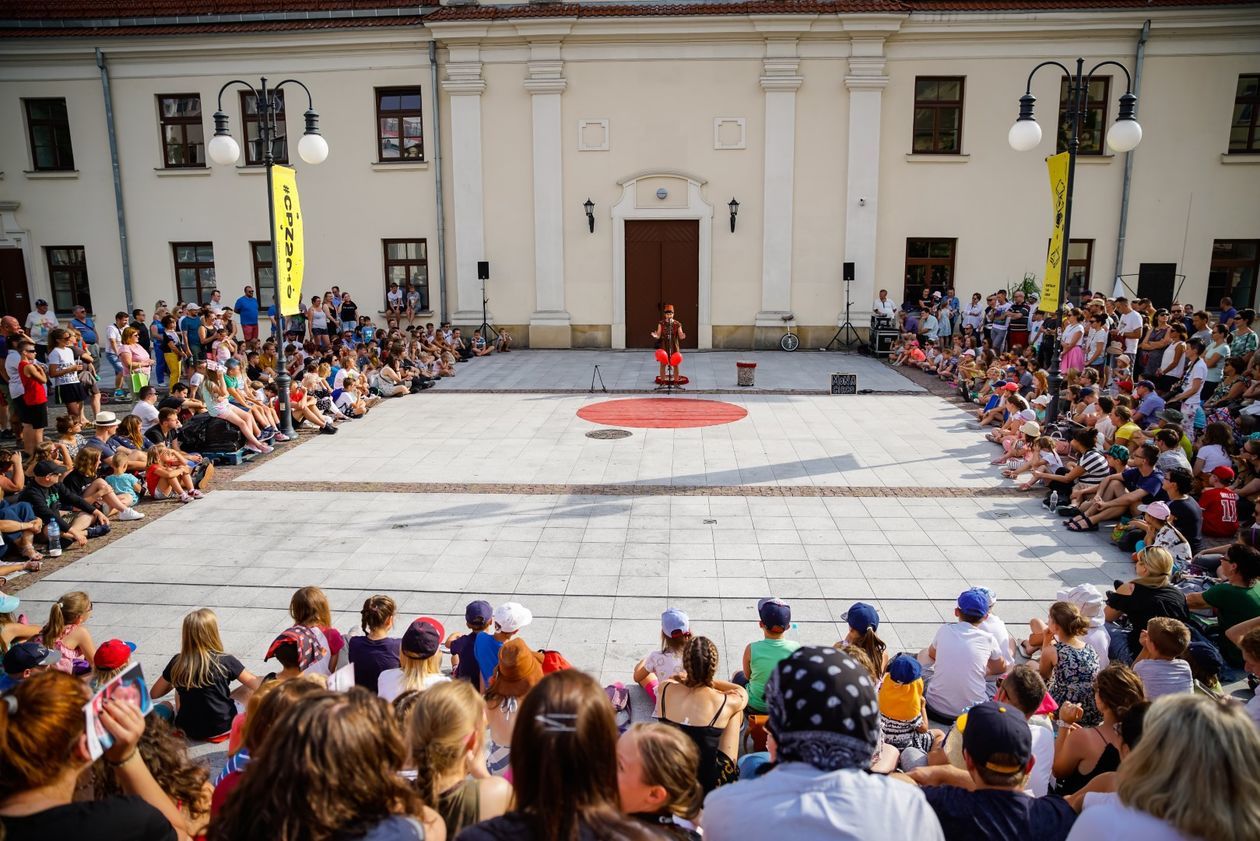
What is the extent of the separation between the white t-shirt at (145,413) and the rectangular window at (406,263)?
1290 cm

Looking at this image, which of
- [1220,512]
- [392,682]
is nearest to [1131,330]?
[1220,512]

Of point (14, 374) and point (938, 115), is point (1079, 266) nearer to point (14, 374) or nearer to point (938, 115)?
point (938, 115)

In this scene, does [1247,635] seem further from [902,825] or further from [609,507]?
[609,507]

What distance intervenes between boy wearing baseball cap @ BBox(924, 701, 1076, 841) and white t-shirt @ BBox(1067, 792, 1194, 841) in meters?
0.41

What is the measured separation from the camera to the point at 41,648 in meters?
5.52

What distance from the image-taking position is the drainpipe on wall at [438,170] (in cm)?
2345

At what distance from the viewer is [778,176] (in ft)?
76.6

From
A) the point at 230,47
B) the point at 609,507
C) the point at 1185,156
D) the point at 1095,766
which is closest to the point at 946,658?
the point at 1095,766

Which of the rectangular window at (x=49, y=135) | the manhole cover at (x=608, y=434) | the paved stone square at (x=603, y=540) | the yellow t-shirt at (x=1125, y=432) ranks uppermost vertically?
the rectangular window at (x=49, y=135)

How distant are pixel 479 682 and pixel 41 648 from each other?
2.77m

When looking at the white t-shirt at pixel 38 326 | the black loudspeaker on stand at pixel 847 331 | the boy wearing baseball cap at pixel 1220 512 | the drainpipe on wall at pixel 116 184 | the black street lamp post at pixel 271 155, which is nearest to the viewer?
the boy wearing baseball cap at pixel 1220 512

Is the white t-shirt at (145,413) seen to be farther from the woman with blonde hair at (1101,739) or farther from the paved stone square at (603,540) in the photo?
the woman with blonde hair at (1101,739)

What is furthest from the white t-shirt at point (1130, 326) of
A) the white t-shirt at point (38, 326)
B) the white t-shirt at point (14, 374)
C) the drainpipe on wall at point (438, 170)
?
the white t-shirt at point (38, 326)

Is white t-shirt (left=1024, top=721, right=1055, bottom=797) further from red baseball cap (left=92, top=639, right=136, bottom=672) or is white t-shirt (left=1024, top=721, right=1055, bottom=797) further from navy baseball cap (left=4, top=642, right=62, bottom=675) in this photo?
navy baseball cap (left=4, top=642, right=62, bottom=675)
